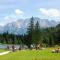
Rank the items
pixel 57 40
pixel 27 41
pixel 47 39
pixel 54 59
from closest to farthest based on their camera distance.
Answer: pixel 54 59 → pixel 27 41 → pixel 57 40 → pixel 47 39

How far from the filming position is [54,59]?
108 ft

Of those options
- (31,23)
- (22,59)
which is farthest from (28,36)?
(22,59)

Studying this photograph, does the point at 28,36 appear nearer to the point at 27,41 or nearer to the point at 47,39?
the point at 27,41

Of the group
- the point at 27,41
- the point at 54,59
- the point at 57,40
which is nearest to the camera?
the point at 54,59

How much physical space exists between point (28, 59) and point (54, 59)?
11.4 feet

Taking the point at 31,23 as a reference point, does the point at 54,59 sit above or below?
below

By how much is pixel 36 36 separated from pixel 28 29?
626 centimetres

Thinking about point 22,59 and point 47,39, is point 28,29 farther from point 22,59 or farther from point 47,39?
point 22,59

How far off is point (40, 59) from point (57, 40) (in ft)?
380

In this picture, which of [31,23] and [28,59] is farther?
[31,23]

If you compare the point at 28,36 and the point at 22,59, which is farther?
the point at 28,36

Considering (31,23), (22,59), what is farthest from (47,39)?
(22,59)

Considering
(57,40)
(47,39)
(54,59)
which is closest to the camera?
(54,59)

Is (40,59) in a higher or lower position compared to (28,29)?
lower
